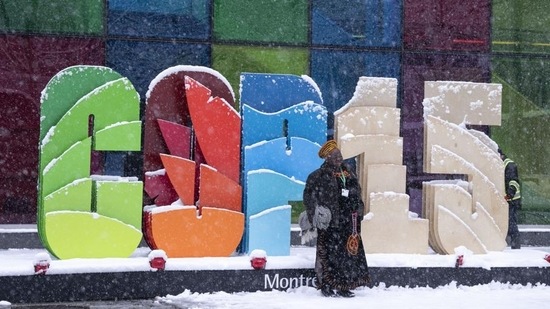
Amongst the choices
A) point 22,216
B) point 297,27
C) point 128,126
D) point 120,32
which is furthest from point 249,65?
point 128,126

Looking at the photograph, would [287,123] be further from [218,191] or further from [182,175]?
[182,175]

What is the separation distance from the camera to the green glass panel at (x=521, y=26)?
16406 millimetres

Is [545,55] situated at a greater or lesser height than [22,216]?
greater

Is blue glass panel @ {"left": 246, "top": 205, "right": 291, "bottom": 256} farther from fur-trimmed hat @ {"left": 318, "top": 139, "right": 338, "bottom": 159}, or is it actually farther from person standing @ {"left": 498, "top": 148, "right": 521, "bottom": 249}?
A: person standing @ {"left": 498, "top": 148, "right": 521, "bottom": 249}

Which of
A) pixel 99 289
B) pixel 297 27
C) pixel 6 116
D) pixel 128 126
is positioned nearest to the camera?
pixel 99 289

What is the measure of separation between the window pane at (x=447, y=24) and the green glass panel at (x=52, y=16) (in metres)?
5.26

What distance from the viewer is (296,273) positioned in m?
Answer: 10.5

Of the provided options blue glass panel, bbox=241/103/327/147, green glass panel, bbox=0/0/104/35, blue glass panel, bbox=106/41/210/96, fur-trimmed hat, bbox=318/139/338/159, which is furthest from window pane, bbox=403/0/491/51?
fur-trimmed hat, bbox=318/139/338/159

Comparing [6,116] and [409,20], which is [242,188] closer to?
[6,116]

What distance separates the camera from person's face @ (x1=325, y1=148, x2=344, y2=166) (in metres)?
10.4

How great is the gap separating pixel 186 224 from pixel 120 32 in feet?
17.7

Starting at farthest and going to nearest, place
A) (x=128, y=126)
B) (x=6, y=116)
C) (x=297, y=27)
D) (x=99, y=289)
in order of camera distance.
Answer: (x=297, y=27) < (x=6, y=116) < (x=128, y=126) < (x=99, y=289)

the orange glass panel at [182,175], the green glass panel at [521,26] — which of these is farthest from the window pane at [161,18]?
the green glass panel at [521,26]

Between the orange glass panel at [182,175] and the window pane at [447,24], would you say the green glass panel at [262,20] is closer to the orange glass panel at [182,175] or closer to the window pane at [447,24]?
the window pane at [447,24]
